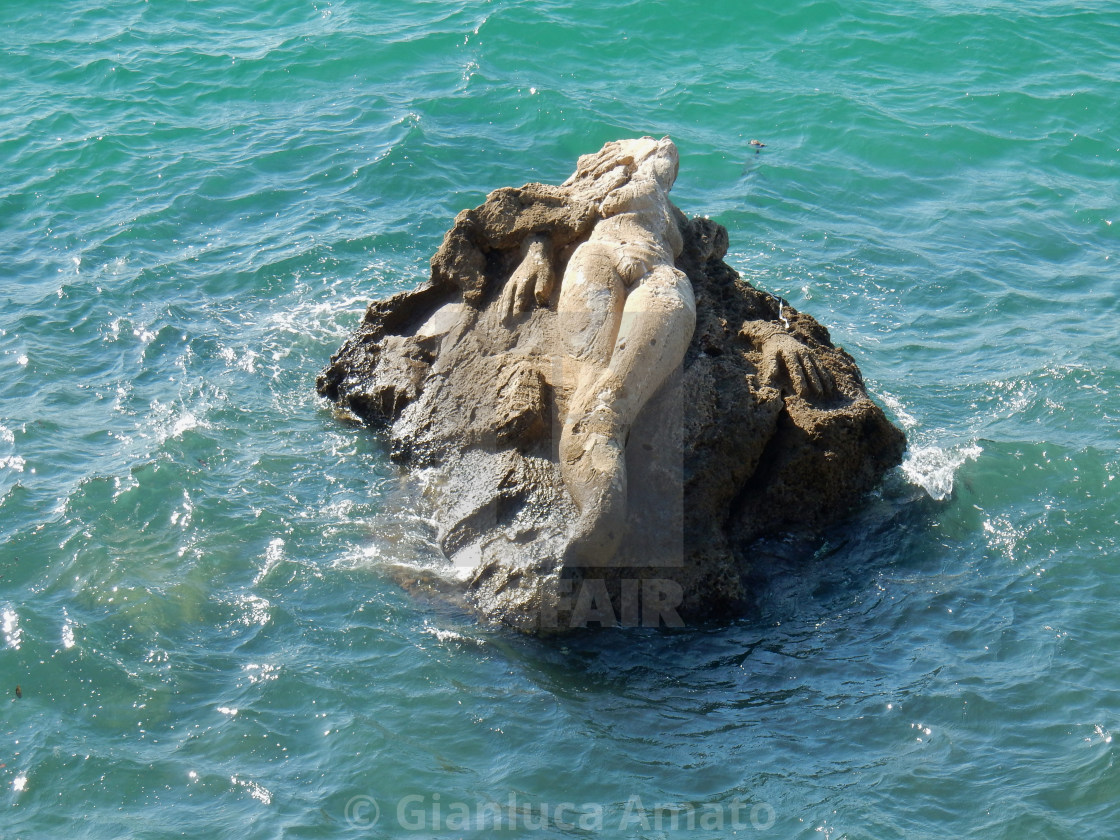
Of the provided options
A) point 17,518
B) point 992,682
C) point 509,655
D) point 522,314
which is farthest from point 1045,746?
point 17,518

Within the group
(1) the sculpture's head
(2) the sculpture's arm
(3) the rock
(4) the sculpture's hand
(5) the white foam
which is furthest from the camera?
(1) the sculpture's head

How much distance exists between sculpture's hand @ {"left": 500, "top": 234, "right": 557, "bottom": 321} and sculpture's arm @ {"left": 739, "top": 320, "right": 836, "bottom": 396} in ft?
4.74

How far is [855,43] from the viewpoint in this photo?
14422mm

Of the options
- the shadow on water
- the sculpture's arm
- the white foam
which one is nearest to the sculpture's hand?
the sculpture's arm

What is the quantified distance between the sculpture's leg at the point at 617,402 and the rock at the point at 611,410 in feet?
0.04

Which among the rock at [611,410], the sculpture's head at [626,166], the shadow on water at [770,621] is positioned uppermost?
the sculpture's head at [626,166]

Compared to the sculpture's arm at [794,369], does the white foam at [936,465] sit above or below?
below

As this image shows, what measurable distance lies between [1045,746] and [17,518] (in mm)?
5944

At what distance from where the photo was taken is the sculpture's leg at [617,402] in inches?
237

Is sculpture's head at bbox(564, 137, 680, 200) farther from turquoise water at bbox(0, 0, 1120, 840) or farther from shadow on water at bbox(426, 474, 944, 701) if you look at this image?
shadow on water at bbox(426, 474, 944, 701)

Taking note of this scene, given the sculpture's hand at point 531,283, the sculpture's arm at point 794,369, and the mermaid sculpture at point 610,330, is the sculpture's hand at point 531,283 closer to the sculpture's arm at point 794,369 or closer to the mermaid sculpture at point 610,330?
the mermaid sculpture at point 610,330

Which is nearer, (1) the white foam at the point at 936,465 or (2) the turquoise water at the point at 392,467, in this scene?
(2) the turquoise water at the point at 392,467

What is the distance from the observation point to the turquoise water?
5.38m

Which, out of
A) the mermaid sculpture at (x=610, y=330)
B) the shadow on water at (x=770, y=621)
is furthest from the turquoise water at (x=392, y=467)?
the mermaid sculpture at (x=610, y=330)
